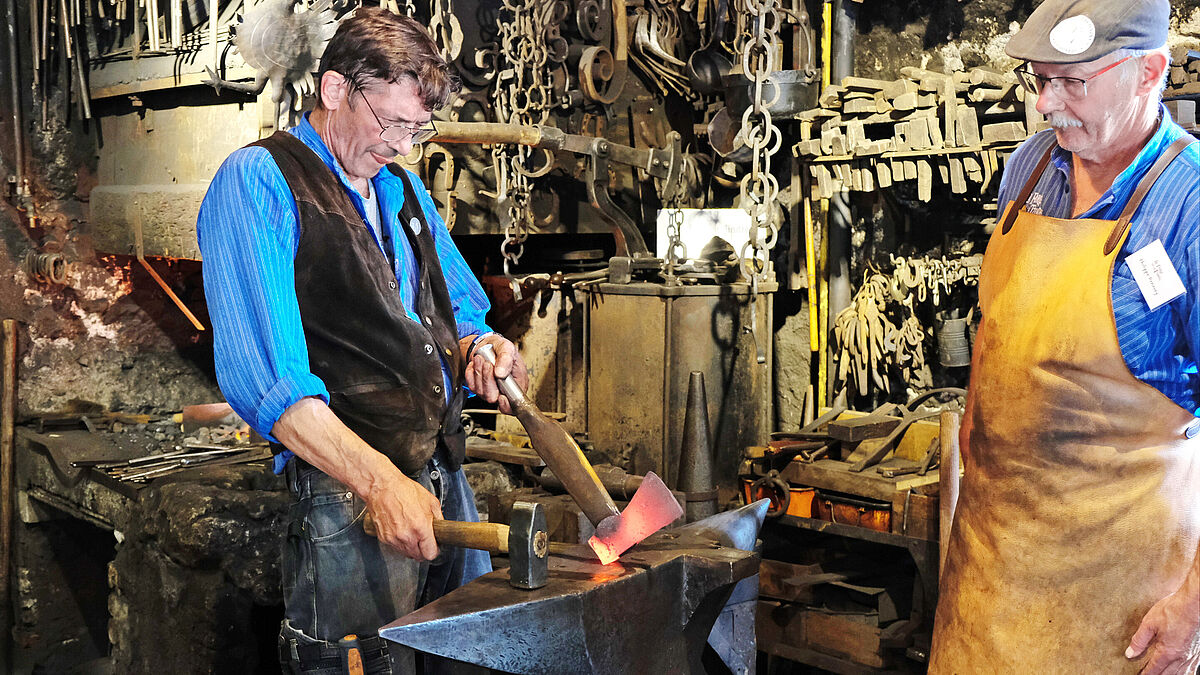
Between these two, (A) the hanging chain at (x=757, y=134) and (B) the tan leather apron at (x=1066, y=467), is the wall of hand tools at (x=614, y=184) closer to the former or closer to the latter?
(A) the hanging chain at (x=757, y=134)

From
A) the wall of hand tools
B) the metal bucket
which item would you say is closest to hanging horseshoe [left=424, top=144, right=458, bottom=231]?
the wall of hand tools

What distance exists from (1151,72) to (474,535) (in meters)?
1.47

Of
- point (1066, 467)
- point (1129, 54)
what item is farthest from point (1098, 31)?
point (1066, 467)

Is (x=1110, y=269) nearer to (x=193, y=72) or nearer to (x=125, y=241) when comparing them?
(x=193, y=72)

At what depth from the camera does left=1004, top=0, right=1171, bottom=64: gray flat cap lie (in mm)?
1979

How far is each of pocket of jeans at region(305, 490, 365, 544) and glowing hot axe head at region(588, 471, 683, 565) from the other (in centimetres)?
48

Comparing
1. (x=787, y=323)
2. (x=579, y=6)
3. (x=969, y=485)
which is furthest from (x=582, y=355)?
(x=969, y=485)

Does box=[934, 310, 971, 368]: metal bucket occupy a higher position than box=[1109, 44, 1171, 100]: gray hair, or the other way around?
box=[1109, 44, 1171, 100]: gray hair

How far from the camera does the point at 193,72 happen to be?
18.2 feet

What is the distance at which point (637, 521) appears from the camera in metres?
2.24

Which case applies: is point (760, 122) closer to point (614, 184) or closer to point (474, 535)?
point (614, 184)

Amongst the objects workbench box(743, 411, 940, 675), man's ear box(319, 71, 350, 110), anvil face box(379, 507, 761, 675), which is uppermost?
man's ear box(319, 71, 350, 110)

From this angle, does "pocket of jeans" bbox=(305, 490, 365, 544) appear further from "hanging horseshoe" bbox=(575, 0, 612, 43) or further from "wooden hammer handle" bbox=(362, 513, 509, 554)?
"hanging horseshoe" bbox=(575, 0, 612, 43)

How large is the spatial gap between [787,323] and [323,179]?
394 cm
